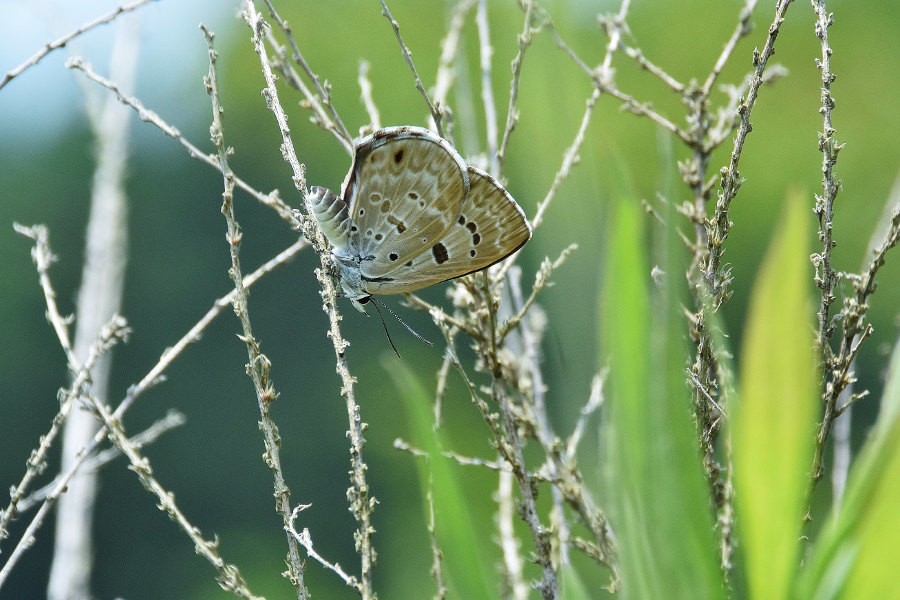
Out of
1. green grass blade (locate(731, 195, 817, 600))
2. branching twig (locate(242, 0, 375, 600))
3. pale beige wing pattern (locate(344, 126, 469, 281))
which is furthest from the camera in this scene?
pale beige wing pattern (locate(344, 126, 469, 281))

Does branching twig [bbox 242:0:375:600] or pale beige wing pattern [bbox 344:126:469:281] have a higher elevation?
pale beige wing pattern [bbox 344:126:469:281]

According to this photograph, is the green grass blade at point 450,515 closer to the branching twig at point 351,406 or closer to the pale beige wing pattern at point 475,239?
the branching twig at point 351,406

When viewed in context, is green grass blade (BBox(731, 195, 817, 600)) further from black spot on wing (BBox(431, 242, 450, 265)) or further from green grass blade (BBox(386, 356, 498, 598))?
black spot on wing (BBox(431, 242, 450, 265))

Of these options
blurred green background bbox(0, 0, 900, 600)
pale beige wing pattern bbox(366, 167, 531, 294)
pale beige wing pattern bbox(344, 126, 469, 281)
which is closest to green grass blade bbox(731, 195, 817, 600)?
pale beige wing pattern bbox(366, 167, 531, 294)

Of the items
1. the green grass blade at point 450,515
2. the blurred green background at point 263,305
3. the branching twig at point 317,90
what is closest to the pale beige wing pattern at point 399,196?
the branching twig at point 317,90

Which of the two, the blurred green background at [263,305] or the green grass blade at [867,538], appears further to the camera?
the blurred green background at [263,305]

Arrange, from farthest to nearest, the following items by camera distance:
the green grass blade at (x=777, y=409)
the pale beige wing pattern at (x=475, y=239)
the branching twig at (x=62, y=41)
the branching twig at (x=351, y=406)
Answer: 1. the pale beige wing pattern at (x=475, y=239)
2. the branching twig at (x=62, y=41)
3. the branching twig at (x=351, y=406)
4. the green grass blade at (x=777, y=409)

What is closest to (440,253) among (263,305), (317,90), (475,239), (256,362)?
(475,239)
